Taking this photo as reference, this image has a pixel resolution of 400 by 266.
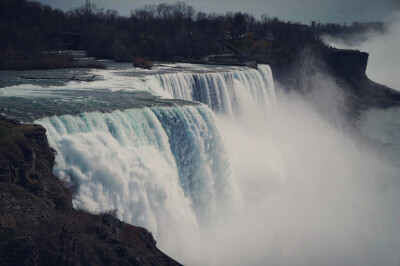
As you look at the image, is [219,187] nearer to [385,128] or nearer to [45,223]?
[45,223]

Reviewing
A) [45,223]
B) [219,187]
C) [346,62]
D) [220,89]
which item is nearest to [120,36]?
[220,89]

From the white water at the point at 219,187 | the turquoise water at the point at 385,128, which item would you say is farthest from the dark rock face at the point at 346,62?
the white water at the point at 219,187

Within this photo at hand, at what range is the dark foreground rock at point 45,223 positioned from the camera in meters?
10.1

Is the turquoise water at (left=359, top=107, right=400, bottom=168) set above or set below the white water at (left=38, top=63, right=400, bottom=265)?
below

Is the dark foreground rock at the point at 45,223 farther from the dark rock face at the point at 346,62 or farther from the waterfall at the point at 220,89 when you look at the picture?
the dark rock face at the point at 346,62

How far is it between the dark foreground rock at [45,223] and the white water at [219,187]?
0.87 m

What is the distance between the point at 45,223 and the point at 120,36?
37.2 metres

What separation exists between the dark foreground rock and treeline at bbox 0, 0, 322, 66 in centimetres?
2243

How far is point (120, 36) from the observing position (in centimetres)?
4647

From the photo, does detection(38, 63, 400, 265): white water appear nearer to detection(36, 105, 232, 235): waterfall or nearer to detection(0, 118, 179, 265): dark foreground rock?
detection(36, 105, 232, 235): waterfall

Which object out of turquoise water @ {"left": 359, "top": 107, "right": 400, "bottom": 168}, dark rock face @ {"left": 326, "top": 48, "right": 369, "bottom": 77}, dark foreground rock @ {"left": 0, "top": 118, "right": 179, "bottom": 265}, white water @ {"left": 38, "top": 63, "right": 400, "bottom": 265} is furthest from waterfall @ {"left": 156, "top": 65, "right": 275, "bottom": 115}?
dark rock face @ {"left": 326, "top": 48, "right": 369, "bottom": 77}

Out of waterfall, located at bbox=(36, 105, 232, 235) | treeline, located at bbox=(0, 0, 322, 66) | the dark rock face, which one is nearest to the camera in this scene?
waterfall, located at bbox=(36, 105, 232, 235)

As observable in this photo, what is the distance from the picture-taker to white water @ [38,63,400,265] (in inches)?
589

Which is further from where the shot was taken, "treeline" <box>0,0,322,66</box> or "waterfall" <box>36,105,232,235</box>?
"treeline" <box>0,0,322,66</box>
